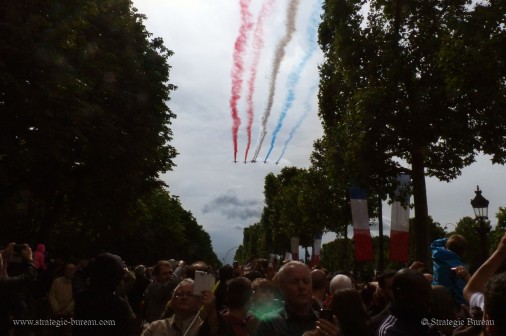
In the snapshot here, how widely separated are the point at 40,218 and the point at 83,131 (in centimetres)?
1074

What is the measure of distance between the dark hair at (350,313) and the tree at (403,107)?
16529 mm

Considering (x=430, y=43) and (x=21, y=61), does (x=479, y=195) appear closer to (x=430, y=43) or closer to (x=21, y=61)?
(x=430, y=43)

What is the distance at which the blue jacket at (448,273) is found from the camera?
718 centimetres

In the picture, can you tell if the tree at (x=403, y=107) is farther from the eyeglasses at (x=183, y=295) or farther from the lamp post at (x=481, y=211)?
the eyeglasses at (x=183, y=295)

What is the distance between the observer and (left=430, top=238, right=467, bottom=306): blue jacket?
7.18 meters

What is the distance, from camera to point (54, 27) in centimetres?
1977

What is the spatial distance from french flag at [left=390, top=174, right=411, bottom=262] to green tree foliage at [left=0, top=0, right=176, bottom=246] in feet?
36.7

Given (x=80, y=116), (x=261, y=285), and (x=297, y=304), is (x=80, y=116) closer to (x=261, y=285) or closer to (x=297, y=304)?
(x=261, y=285)

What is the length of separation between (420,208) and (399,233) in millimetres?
2974

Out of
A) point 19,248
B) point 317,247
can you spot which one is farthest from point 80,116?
point 317,247

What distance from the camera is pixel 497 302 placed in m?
2.70

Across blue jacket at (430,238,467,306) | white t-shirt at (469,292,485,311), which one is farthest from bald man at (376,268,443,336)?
blue jacket at (430,238,467,306)

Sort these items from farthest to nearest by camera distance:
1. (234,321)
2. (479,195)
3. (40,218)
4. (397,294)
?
1. (40,218)
2. (479,195)
3. (234,321)
4. (397,294)

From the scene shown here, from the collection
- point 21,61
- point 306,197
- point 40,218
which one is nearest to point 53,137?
point 21,61
